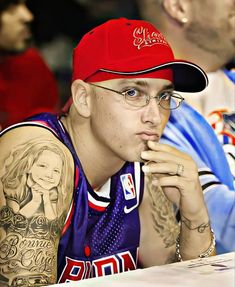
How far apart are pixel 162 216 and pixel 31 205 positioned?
63 cm

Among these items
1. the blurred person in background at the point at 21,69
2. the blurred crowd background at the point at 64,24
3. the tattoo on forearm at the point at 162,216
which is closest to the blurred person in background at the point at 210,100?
the tattoo on forearm at the point at 162,216

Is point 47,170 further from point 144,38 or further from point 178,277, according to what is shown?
point 178,277

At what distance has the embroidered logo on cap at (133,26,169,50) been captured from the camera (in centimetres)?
207

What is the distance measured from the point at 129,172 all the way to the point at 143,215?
6.3 inches

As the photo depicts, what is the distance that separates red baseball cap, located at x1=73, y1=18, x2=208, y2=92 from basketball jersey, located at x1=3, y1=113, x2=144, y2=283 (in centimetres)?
20

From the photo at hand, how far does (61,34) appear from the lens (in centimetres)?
509

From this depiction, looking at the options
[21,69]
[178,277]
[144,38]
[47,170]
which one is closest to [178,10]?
[144,38]

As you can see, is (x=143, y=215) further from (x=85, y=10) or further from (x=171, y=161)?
(x=85, y=10)

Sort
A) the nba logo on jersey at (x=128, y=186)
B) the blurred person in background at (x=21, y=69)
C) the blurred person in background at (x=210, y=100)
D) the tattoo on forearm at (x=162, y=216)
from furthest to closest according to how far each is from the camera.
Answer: the blurred person in background at (x=21, y=69) → the blurred person in background at (x=210, y=100) → the tattoo on forearm at (x=162, y=216) → the nba logo on jersey at (x=128, y=186)

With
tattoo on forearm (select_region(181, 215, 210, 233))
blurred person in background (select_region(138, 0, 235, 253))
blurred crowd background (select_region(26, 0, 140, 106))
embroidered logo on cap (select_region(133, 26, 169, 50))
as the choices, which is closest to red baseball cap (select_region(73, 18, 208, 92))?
embroidered logo on cap (select_region(133, 26, 169, 50))

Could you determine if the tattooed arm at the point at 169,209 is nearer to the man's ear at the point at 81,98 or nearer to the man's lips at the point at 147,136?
the man's lips at the point at 147,136

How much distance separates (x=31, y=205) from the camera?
1.89 meters

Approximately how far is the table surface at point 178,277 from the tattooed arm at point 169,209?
1.68 feet

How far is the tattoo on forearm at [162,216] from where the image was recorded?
7.82 ft
